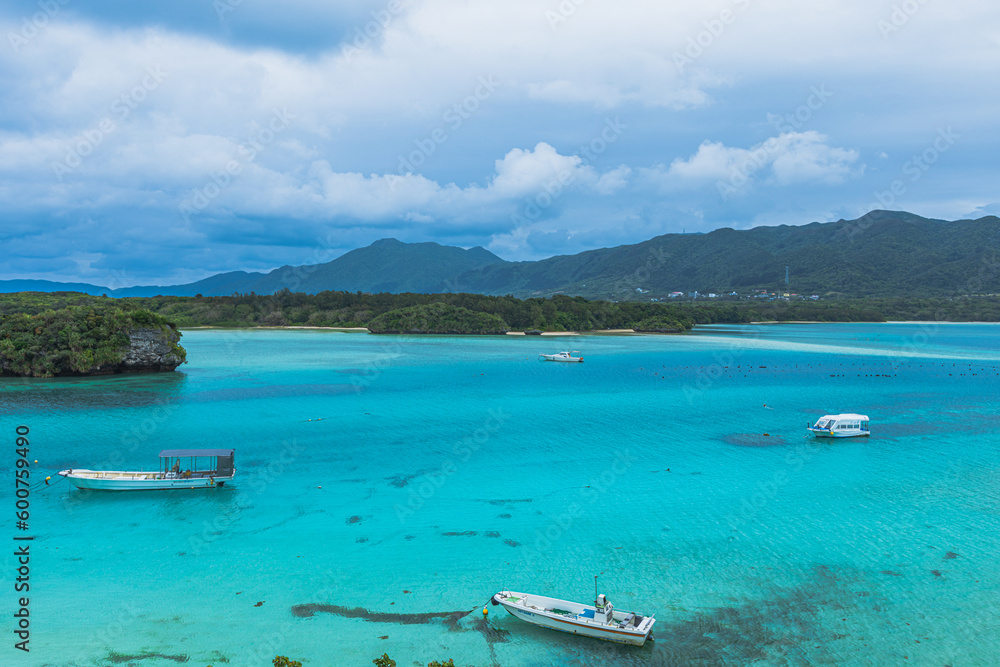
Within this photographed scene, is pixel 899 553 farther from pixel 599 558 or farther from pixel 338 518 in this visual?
pixel 338 518

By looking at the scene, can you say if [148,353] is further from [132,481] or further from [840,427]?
[840,427]

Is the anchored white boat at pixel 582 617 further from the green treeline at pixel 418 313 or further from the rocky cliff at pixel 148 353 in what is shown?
the green treeline at pixel 418 313

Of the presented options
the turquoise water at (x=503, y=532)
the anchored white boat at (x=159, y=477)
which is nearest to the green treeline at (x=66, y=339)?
the turquoise water at (x=503, y=532)

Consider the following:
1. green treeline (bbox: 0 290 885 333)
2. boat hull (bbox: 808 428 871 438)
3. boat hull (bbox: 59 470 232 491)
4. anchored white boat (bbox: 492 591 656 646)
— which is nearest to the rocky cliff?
boat hull (bbox: 59 470 232 491)

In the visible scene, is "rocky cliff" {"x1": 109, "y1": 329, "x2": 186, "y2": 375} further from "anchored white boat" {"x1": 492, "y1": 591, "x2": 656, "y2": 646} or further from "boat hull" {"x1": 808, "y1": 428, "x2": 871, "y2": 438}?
"boat hull" {"x1": 808, "y1": 428, "x2": 871, "y2": 438}

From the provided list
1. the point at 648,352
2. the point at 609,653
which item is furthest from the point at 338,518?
the point at 648,352
